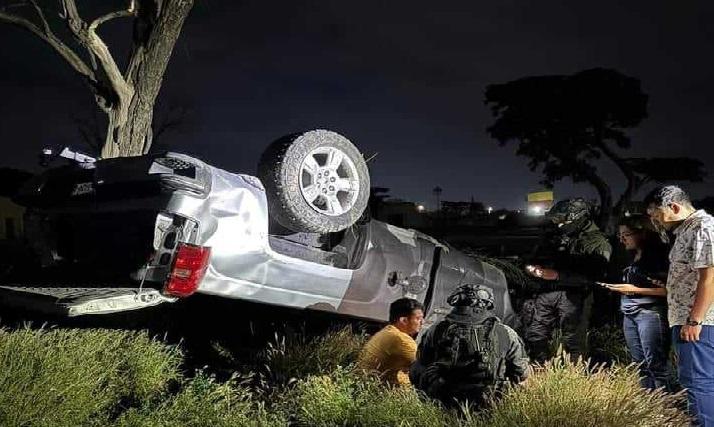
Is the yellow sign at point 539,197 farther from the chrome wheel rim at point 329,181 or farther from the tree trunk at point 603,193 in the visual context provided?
the chrome wheel rim at point 329,181


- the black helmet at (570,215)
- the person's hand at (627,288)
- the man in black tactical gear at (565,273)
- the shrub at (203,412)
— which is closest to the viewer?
the shrub at (203,412)

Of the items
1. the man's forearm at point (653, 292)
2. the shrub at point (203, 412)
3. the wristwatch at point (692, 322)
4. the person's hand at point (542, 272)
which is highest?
the person's hand at point (542, 272)

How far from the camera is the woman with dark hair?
4230mm

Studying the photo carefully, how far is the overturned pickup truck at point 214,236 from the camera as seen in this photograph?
359 cm

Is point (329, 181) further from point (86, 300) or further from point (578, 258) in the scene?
point (578, 258)

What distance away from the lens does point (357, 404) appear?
13.0 feet

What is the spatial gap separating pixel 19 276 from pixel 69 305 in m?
1.67

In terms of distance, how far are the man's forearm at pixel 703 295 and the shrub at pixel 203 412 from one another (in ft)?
8.29

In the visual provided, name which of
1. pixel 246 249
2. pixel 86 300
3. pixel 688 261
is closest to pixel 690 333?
pixel 688 261

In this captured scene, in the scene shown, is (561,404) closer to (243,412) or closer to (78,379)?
(243,412)

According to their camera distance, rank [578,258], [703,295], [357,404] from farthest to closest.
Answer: [578,258] → [357,404] → [703,295]

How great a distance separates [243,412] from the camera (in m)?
3.99

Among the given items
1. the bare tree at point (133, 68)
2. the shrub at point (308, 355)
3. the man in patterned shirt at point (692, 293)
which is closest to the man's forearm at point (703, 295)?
the man in patterned shirt at point (692, 293)

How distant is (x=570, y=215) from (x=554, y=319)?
3.09ft
